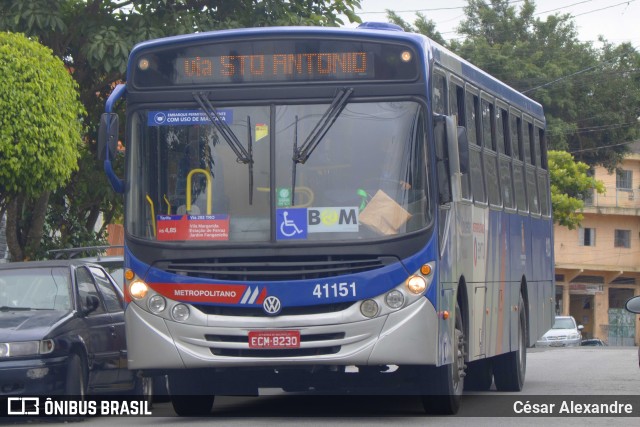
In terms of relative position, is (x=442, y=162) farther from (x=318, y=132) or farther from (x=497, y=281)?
(x=497, y=281)

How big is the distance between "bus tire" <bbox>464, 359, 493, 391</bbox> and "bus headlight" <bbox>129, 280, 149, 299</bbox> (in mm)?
5961

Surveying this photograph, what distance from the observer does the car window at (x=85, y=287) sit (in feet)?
43.5

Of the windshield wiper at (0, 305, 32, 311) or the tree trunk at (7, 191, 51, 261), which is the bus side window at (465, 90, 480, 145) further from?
the tree trunk at (7, 191, 51, 261)

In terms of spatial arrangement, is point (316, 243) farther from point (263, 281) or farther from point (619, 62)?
point (619, 62)

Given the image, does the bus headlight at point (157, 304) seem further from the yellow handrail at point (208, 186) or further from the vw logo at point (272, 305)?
the vw logo at point (272, 305)

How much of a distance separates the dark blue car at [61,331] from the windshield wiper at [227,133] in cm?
235

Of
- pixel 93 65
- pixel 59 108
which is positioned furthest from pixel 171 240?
pixel 93 65

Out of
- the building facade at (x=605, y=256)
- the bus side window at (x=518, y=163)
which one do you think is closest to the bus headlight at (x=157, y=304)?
the bus side window at (x=518, y=163)

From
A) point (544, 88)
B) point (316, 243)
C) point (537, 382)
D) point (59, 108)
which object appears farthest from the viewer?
point (544, 88)

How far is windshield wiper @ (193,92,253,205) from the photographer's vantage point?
1111 centimetres

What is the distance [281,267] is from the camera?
36.1 feet

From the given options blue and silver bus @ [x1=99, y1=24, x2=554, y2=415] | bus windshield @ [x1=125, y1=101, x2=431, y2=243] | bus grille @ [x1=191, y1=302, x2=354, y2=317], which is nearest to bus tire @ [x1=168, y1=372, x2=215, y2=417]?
blue and silver bus @ [x1=99, y1=24, x2=554, y2=415]

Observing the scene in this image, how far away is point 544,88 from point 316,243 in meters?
43.5

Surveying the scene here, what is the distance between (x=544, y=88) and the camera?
5328 cm
